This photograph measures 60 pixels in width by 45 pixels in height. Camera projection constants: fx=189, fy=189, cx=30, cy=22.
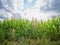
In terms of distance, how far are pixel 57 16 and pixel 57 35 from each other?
2.40ft

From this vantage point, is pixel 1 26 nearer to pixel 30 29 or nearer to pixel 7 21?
pixel 7 21

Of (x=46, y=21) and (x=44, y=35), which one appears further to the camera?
(x=46, y=21)

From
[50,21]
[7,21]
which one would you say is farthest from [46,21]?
[7,21]

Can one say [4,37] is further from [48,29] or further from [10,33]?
[48,29]

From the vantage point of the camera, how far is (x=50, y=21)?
22.5 ft

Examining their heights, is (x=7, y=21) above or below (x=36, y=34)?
above

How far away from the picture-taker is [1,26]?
659 centimetres

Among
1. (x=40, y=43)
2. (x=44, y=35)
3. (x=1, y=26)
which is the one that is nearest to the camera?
(x=40, y=43)

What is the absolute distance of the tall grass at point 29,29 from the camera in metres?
6.25

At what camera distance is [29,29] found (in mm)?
6457

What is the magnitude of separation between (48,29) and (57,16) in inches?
25.0

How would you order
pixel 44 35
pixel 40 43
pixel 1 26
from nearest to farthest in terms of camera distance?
pixel 40 43 < pixel 44 35 < pixel 1 26

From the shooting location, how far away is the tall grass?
20.5ft

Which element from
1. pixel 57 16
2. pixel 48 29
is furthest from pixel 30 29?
pixel 57 16
